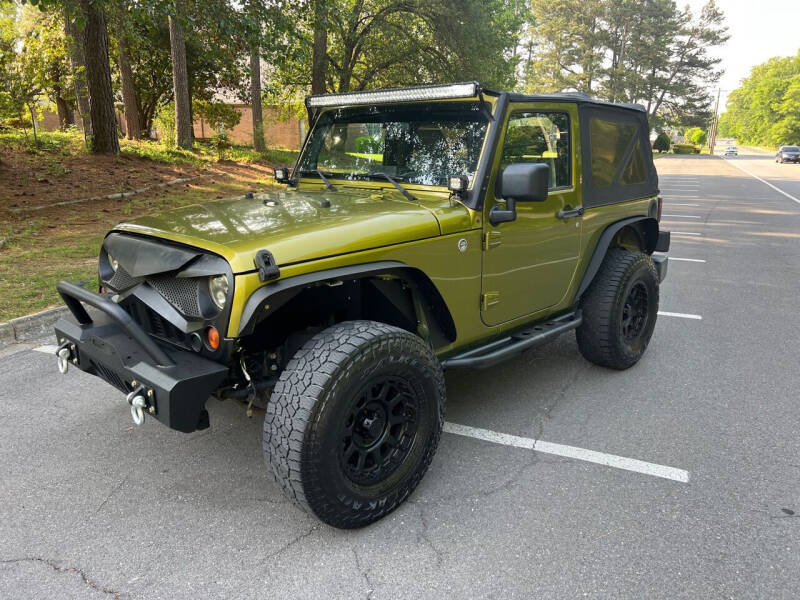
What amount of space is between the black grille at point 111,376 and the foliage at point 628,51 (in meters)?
60.2

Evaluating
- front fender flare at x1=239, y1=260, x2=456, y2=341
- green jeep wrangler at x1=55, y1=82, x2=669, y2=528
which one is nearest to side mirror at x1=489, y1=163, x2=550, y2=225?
green jeep wrangler at x1=55, y1=82, x2=669, y2=528

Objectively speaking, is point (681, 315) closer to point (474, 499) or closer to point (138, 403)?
point (474, 499)

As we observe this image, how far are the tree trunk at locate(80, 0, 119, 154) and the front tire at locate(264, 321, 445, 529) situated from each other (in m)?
11.7

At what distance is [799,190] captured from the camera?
21.1 meters

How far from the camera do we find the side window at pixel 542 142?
3.30 m

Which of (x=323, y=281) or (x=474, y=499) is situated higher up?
(x=323, y=281)

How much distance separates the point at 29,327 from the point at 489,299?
13.4 ft

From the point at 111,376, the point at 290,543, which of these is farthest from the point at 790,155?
the point at 111,376

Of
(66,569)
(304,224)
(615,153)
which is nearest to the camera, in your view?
(66,569)

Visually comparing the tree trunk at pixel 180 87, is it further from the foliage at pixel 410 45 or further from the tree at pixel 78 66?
the foliage at pixel 410 45

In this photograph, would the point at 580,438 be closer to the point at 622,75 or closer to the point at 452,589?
the point at 452,589

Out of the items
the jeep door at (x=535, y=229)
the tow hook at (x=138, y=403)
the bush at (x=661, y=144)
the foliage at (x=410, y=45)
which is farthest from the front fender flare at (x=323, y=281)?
the bush at (x=661, y=144)

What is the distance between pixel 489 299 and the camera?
128 inches

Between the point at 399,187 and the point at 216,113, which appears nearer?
the point at 399,187
